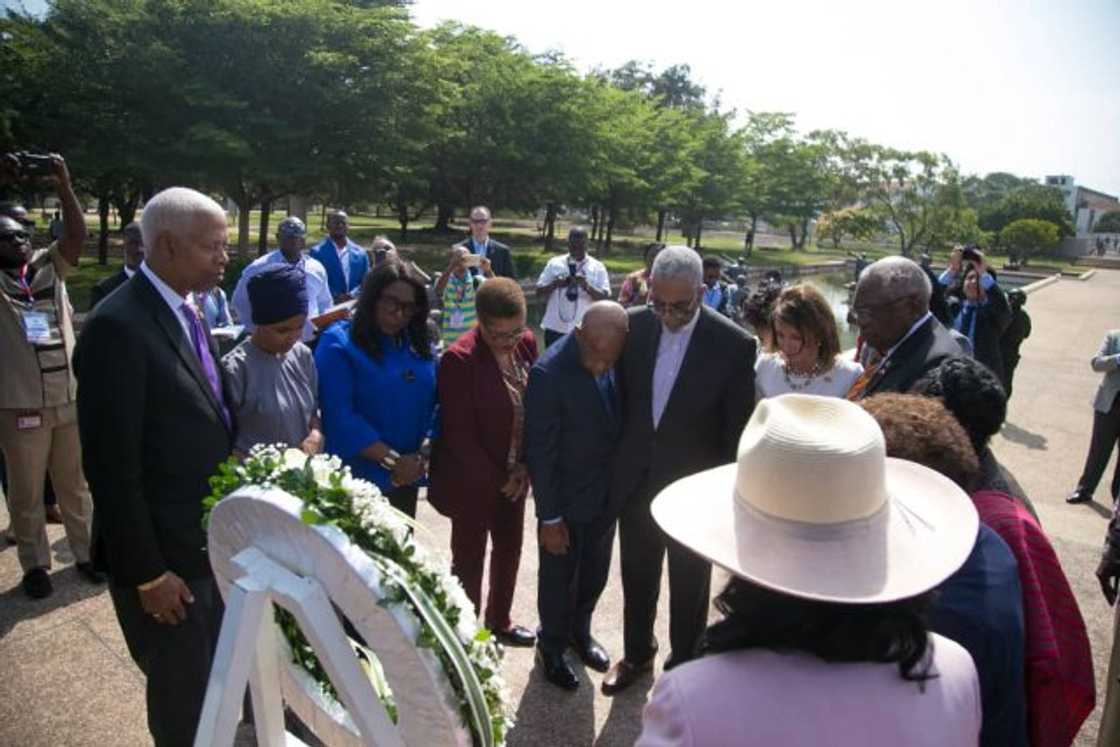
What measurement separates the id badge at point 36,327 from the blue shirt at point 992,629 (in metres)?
4.57

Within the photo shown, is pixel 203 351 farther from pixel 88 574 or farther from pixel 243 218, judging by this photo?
pixel 243 218

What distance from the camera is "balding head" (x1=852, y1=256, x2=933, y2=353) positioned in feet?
10.6

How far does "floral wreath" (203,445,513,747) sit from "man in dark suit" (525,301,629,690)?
1634 mm

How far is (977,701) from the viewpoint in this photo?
4.17ft

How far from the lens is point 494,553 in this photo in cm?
382

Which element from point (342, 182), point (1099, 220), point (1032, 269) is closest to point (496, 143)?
point (342, 182)

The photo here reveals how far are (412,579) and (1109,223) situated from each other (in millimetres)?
121384

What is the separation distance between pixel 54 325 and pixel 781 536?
14.5 ft

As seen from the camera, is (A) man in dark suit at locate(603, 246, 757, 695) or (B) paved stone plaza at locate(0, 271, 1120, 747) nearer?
(B) paved stone plaza at locate(0, 271, 1120, 747)

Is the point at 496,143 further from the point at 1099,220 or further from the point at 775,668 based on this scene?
the point at 1099,220

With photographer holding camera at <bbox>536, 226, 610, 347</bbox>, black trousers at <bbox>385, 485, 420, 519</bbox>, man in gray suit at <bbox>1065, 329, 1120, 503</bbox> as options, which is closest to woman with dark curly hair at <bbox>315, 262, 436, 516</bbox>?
black trousers at <bbox>385, 485, 420, 519</bbox>

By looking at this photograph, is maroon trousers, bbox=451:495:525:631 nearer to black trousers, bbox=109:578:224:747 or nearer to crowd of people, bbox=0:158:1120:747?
crowd of people, bbox=0:158:1120:747

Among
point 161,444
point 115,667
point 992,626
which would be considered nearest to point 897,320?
point 992,626

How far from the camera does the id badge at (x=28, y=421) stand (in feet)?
13.1
